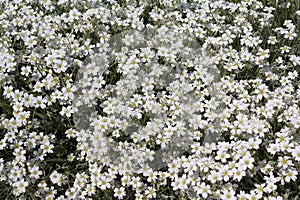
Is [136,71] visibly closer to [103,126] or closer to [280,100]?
[103,126]

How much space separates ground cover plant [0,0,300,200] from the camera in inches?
160

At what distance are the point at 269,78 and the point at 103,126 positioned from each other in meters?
1.83

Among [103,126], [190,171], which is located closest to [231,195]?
[190,171]

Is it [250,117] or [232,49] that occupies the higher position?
[232,49]

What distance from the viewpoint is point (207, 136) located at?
430cm

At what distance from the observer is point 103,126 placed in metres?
4.25

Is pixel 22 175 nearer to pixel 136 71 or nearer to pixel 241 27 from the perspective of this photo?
pixel 136 71

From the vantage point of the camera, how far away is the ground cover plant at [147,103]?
4059 millimetres

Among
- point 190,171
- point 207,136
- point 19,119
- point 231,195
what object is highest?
point 19,119

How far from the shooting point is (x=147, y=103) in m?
4.37

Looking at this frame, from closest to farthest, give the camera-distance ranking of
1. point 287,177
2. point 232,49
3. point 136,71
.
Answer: point 287,177 → point 136,71 → point 232,49

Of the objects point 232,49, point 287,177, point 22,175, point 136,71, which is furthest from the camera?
point 232,49

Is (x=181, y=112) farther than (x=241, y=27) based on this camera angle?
No

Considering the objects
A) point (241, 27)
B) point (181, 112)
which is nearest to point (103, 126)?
point (181, 112)
